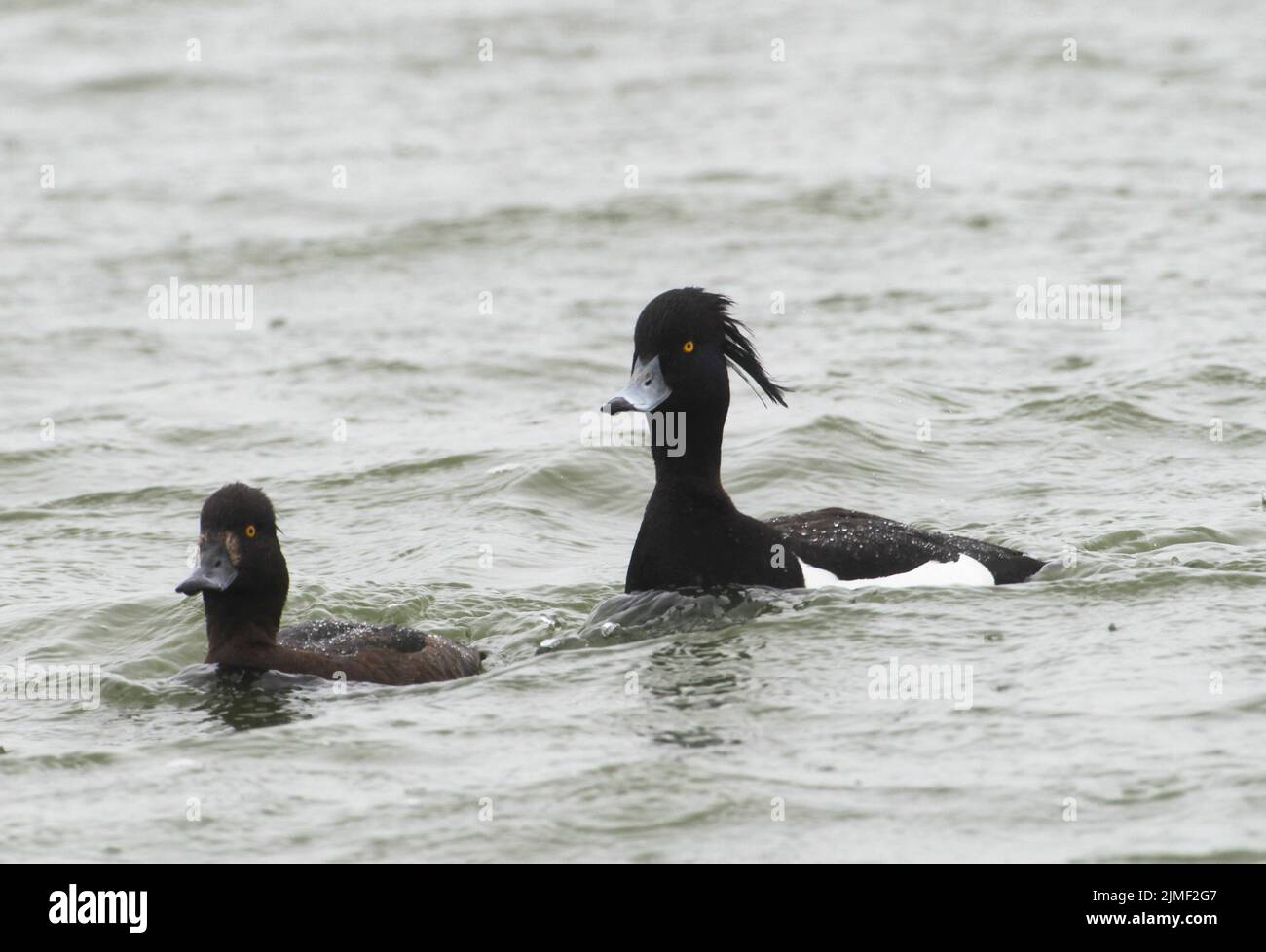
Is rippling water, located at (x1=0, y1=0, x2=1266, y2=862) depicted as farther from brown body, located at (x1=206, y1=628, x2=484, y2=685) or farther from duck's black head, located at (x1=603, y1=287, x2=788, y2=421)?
duck's black head, located at (x1=603, y1=287, x2=788, y2=421)

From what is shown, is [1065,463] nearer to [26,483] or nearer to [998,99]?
[26,483]

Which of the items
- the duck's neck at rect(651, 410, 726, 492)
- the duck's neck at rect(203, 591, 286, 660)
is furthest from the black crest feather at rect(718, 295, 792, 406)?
the duck's neck at rect(203, 591, 286, 660)

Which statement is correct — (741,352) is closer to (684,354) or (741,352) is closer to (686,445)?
(684,354)

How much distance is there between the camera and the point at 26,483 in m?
13.7

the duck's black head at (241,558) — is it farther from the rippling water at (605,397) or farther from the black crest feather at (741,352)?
the black crest feather at (741,352)

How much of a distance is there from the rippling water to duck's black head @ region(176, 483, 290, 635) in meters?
0.39

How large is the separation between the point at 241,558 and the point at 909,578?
331 cm

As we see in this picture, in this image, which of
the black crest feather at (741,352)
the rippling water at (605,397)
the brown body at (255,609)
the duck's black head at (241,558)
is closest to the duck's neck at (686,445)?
the black crest feather at (741,352)

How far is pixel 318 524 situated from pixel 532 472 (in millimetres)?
1514

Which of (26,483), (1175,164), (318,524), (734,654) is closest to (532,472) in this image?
(318,524)

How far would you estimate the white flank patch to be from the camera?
387 inches

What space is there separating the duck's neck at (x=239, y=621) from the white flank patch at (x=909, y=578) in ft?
8.71

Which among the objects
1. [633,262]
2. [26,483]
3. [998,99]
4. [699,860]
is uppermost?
[998,99]

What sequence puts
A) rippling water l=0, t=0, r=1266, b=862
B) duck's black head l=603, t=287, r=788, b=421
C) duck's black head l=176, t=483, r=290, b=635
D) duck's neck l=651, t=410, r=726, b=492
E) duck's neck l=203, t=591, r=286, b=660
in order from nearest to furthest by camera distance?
rippling water l=0, t=0, r=1266, b=862, duck's black head l=176, t=483, r=290, b=635, duck's neck l=203, t=591, r=286, b=660, duck's black head l=603, t=287, r=788, b=421, duck's neck l=651, t=410, r=726, b=492
